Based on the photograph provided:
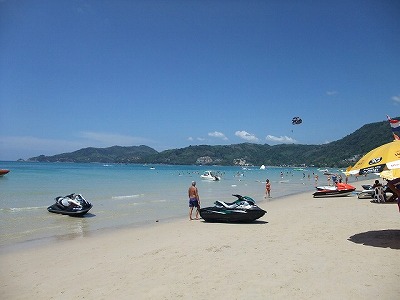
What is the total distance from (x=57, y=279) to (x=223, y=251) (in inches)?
152

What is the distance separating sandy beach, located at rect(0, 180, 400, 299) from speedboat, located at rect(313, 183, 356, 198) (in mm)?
11550

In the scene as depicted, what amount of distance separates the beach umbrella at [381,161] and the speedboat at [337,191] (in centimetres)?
1541

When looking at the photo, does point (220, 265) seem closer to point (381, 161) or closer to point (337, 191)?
point (381, 161)

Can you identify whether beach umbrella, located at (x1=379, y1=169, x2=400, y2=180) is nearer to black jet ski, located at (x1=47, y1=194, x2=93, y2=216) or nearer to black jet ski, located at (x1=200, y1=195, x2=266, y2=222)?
black jet ski, located at (x1=200, y1=195, x2=266, y2=222)

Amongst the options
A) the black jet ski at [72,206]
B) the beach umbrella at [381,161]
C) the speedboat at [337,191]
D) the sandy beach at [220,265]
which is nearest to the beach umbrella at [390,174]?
the beach umbrella at [381,161]

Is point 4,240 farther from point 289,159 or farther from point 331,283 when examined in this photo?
point 289,159

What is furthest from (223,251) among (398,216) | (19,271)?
(398,216)

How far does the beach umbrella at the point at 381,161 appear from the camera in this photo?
7.25 m

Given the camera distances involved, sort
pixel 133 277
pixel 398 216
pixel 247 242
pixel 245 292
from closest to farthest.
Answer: pixel 245 292
pixel 133 277
pixel 247 242
pixel 398 216

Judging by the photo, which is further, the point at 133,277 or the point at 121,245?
the point at 121,245

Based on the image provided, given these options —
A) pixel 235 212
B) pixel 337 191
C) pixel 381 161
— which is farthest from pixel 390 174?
pixel 337 191

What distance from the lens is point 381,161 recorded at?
294 inches

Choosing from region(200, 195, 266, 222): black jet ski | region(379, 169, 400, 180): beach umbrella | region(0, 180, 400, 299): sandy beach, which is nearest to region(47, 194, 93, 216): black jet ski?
region(0, 180, 400, 299): sandy beach

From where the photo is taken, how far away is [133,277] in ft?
20.4
